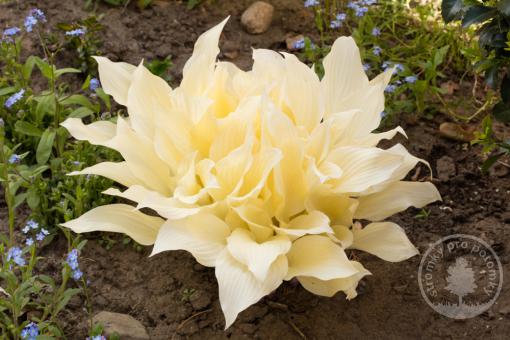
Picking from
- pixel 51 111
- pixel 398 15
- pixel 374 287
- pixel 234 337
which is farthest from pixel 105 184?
pixel 398 15

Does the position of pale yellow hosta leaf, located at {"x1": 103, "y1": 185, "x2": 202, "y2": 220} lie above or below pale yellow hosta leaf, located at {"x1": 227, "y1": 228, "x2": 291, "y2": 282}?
above

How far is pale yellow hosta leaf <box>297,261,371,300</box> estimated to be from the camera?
6.18 feet

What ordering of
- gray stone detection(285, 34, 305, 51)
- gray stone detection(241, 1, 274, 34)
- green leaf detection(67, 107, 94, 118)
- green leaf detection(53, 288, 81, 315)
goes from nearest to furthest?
green leaf detection(53, 288, 81, 315) → green leaf detection(67, 107, 94, 118) → gray stone detection(285, 34, 305, 51) → gray stone detection(241, 1, 274, 34)

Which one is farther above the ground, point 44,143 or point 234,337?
point 44,143

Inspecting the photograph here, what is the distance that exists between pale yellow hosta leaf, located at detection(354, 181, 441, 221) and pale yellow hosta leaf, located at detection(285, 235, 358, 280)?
22 centimetres

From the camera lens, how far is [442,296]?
2154mm

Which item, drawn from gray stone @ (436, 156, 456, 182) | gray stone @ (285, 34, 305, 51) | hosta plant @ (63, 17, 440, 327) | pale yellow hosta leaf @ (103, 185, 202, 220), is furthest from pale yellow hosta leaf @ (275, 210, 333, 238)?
gray stone @ (285, 34, 305, 51)

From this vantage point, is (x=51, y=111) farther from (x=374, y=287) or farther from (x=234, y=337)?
(x=374, y=287)

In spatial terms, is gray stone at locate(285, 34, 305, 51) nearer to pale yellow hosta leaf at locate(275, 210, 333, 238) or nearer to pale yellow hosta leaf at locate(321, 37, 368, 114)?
pale yellow hosta leaf at locate(321, 37, 368, 114)

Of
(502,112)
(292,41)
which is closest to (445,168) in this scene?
(502,112)

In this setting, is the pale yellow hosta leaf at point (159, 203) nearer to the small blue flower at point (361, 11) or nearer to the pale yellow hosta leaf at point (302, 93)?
the pale yellow hosta leaf at point (302, 93)

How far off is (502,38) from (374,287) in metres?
0.93

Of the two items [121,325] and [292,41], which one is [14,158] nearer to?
[121,325]

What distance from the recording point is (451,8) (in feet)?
8.03
